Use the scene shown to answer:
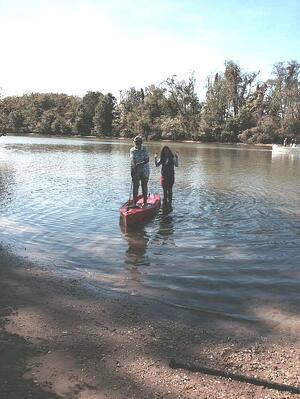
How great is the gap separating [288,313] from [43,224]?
7797 millimetres

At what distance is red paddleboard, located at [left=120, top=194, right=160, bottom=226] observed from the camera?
1252cm

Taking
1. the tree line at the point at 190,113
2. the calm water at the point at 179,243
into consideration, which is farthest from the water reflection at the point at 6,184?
the tree line at the point at 190,113

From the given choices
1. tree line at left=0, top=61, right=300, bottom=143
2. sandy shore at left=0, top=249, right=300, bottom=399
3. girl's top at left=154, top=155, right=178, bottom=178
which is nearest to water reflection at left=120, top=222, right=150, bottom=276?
sandy shore at left=0, top=249, right=300, bottom=399

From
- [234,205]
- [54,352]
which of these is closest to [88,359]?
[54,352]

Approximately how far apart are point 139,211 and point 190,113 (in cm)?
9212

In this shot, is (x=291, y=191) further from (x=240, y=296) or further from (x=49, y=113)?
(x=49, y=113)

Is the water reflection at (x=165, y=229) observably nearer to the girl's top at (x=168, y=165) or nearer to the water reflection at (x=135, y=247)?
the water reflection at (x=135, y=247)

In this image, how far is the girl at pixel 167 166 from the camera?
15.5m

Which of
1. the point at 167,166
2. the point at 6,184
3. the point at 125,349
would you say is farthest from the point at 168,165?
the point at 125,349

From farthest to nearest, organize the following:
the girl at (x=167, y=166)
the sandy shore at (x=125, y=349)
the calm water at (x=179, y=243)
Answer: the girl at (x=167, y=166) → the calm water at (x=179, y=243) → the sandy shore at (x=125, y=349)

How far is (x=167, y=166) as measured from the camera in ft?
51.6

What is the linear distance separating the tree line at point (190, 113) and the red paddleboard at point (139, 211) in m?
64.4

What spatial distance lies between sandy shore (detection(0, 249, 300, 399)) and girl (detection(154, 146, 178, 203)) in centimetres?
884

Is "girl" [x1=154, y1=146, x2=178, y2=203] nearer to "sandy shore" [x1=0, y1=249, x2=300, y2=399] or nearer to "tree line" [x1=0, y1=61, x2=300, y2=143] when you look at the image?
"sandy shore" [x1=0, y1=249, x2=300, y2=399]
